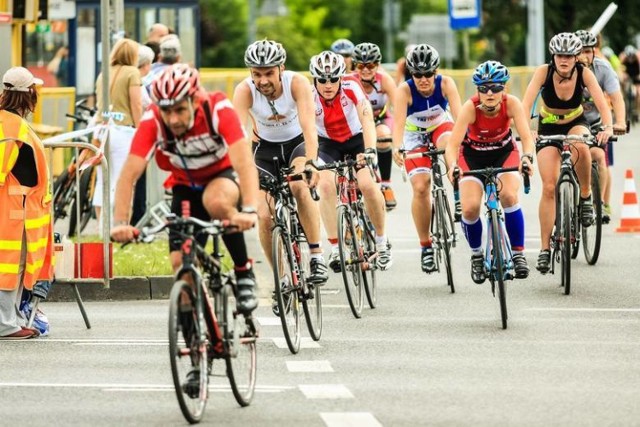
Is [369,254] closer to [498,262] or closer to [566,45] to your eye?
[498,262]

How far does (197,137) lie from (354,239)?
4246 millimetres

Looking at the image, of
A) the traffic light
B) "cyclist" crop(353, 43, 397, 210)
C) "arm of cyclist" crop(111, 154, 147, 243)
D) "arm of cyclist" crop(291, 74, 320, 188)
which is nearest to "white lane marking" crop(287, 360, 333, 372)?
"arm of cyclist" crop(291, 74, 320, 188)

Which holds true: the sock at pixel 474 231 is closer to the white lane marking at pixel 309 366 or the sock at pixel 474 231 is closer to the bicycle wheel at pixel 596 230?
the bicycle wheel at pixel 596 230

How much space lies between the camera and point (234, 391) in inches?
395

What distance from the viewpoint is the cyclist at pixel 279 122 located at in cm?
1286

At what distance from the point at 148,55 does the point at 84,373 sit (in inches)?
342

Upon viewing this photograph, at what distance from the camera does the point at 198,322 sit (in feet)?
31.9

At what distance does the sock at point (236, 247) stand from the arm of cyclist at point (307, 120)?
2256 mm

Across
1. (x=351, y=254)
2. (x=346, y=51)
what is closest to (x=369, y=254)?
(x=351, y=254)

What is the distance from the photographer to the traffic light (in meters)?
19.4

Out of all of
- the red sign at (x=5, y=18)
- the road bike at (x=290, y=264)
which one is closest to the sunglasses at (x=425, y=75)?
the road bike at (x=290, y=264)

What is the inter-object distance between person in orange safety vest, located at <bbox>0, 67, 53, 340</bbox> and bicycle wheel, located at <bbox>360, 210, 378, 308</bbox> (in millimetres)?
2473

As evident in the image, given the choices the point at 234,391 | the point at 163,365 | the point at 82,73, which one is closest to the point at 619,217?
the point at 82,73

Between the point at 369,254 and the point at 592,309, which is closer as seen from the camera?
the point at 592,309
